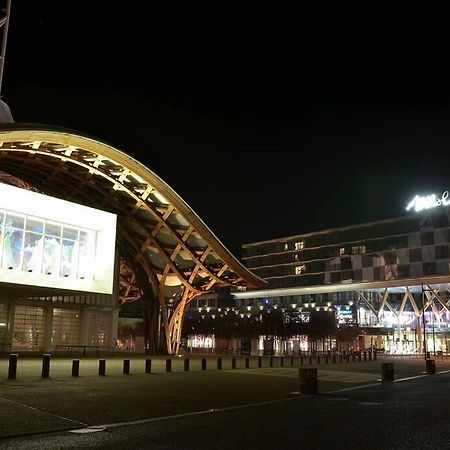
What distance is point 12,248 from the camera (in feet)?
88.9

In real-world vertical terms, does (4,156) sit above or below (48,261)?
above

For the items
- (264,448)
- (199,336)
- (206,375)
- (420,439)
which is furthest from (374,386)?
(199,336)

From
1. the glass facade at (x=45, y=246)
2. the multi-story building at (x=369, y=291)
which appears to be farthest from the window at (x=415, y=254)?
the glass facade at (x=45, y=246)

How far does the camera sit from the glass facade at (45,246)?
2698cm

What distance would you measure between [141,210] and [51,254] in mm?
20057

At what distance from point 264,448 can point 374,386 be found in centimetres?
1382

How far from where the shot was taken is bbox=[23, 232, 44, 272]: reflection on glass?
27891 mm

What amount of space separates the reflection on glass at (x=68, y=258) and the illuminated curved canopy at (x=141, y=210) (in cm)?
656

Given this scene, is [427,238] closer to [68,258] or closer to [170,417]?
[68,258]

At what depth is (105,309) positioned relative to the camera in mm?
54719

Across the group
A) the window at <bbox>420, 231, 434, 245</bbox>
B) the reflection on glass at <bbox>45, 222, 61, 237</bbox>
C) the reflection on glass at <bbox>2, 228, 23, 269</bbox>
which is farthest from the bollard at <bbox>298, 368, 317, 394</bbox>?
the window at <bbox>420, 231, 434, 245</bbox>

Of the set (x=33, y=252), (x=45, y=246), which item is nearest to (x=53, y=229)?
(x=45, y=246)

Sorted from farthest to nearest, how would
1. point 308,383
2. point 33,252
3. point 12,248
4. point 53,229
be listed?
point 53,229 → point 33,252 → point 12,248 → point 308,383

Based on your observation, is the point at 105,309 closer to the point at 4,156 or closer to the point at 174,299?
the point at 174,299
